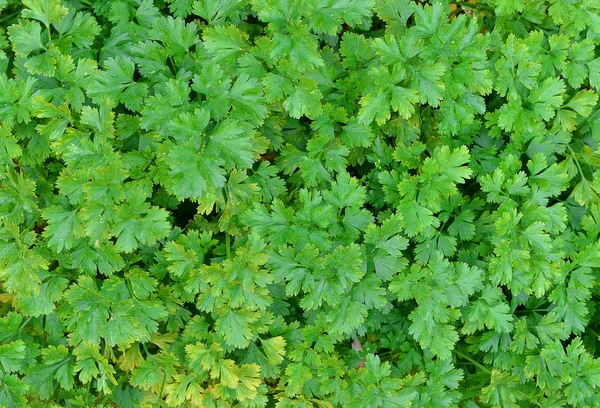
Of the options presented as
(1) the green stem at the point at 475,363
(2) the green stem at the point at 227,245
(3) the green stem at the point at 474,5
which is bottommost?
(1) the green stem at the point at 475,363

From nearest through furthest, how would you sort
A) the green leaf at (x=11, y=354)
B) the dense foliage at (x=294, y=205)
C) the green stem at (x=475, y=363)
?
the dense foliage at (x=294, y=205), the green leaf at (x=11, y=354), the green stem at (x=475, y=363)

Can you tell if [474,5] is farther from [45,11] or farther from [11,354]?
[11,354]

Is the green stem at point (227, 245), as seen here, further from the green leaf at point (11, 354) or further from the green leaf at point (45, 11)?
the green leaf at point (45, 11)

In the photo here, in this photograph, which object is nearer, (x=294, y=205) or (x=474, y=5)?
(x=294, y=205)

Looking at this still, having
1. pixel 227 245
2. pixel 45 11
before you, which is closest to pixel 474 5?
pixel 227 245

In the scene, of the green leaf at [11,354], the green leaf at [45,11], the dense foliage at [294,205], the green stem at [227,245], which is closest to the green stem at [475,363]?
the dense foliage at [294,205]

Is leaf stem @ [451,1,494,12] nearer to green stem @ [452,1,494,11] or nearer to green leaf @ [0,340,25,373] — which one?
green stem @ [452,1,494,11]

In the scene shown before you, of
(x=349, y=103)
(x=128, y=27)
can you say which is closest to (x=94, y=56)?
(x=128, y=27)

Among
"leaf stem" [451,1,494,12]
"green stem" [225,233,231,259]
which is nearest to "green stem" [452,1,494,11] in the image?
"leaf stem" [451,1,494,12]

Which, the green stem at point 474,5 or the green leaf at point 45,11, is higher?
the green stem at point 474,5
